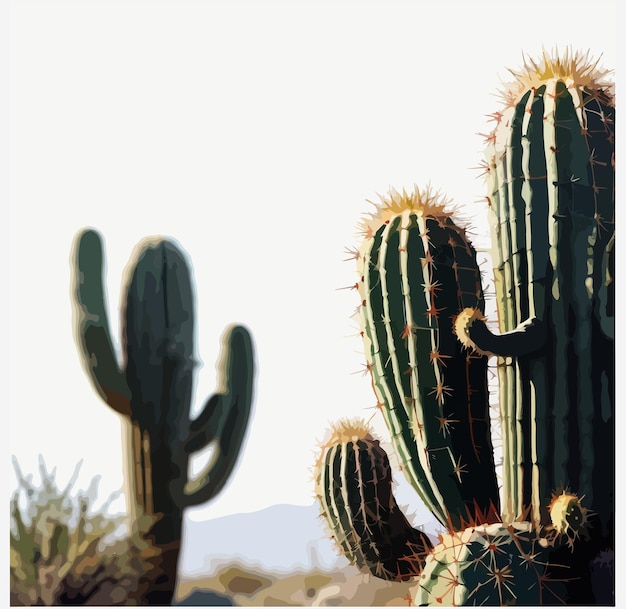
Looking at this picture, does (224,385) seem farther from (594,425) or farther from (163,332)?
(594,425)

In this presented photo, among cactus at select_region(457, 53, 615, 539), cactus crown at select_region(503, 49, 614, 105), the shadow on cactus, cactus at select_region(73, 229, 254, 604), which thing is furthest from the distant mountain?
cactus crown at select_region(503, 49, 614, 105)

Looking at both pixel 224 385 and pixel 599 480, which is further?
pixel 224 385

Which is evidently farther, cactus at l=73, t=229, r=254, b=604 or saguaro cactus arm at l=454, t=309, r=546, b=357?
cactus at l=73, t=229, r=254, b=604

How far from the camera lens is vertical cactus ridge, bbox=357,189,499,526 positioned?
3799 mm

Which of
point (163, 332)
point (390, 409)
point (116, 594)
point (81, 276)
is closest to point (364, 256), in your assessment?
point (390, 409)

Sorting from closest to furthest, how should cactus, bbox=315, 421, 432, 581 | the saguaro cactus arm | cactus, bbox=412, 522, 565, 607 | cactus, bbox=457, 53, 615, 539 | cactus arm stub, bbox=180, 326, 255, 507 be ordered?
cactus, bbox=412, 522, 565, 607 < the saguaro cactus arm < cactus, bbox=457, 53, 615, 539 < cactus, bbox=315, 421, 432, 581 < cactus arm stub, bbox=180, 326, 255, 507

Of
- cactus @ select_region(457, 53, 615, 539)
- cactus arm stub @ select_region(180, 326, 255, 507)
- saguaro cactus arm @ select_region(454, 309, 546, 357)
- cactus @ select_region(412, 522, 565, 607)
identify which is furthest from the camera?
cactus arm stub @ select_region(180, 326, 255, 507)

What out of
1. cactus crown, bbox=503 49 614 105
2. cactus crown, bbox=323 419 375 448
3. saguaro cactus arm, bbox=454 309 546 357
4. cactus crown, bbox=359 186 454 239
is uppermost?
cactus crown, bbox=503 49 614 105

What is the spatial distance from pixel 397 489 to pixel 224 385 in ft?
3.01

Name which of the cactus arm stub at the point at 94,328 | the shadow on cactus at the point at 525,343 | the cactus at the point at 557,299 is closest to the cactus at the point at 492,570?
the shadow on cactus at the point at 525,343

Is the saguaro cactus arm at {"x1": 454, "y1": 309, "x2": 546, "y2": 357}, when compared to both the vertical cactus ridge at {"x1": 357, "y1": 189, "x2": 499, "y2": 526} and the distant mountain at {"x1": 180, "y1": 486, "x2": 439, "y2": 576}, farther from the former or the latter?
the distant mountain at {"x1": 180, "y1": 486, "x2": 439, "y2": 576}

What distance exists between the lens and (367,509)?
404cm

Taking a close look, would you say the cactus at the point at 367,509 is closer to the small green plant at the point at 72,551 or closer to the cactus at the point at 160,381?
the cactus at the point at 160,381

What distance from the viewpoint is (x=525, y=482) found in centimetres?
378
